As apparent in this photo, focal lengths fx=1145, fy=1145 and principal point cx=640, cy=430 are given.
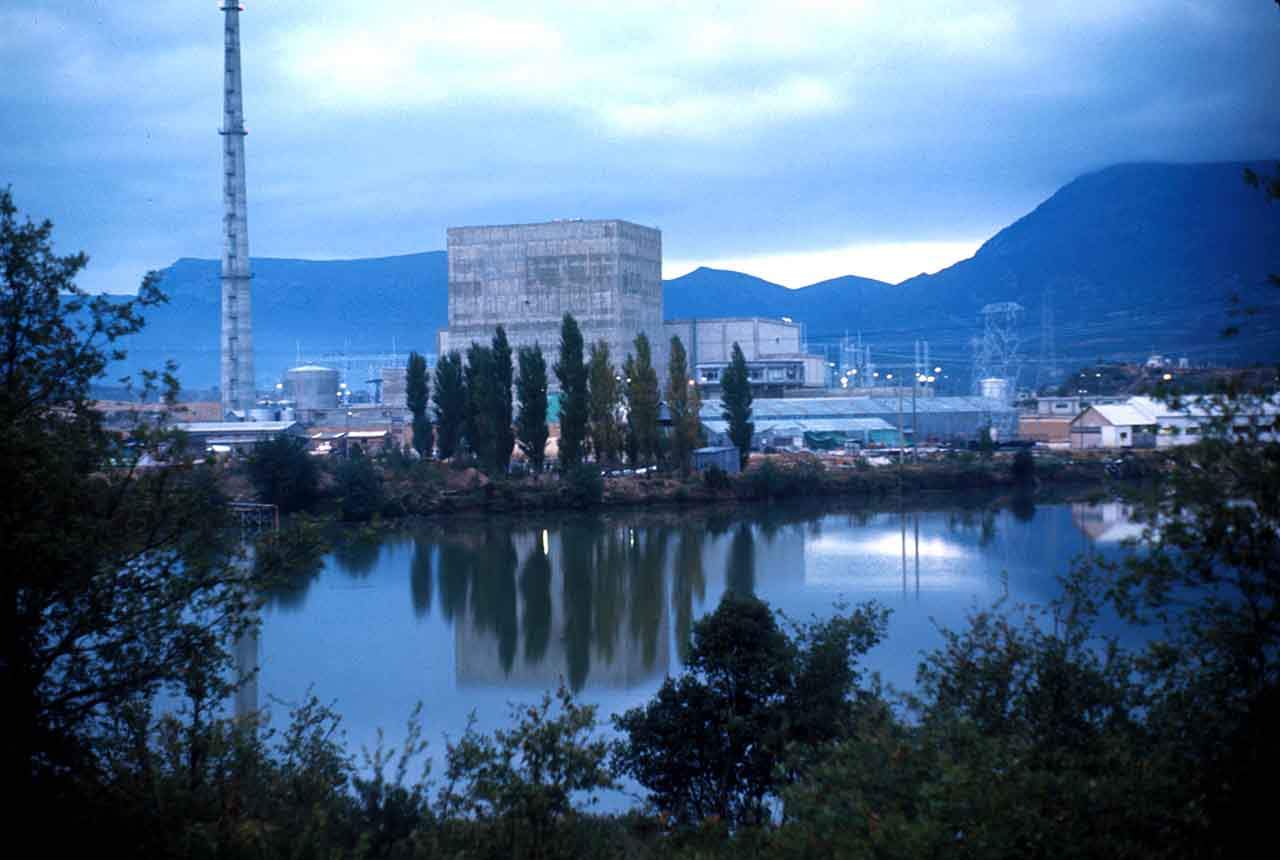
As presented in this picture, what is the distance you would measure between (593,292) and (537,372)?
1322 centimetres

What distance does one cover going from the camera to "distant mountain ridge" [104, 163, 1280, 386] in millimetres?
69625

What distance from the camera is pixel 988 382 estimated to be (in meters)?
46.8

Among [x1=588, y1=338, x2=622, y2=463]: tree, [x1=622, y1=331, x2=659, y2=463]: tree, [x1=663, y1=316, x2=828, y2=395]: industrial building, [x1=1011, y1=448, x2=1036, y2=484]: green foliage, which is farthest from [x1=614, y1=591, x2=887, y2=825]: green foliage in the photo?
[x1=663, y1=316, x2=828, y2=395]: industrial building

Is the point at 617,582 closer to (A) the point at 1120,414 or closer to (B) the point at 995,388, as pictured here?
(A) the point at 1120,414

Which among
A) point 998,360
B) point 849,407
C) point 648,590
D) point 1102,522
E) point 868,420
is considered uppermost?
point 998,360

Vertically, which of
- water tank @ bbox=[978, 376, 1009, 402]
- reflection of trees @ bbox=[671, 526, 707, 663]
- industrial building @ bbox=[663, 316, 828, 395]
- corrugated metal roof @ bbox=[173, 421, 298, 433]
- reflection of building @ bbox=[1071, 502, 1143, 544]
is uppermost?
industrial building @ bbox=[663, 316, 828, 395]

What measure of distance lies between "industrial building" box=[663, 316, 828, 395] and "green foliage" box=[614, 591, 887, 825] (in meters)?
32.3

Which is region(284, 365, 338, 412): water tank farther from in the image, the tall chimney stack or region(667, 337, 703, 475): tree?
region(667, 337, 703, 475): tree

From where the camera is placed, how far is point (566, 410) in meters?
23.2

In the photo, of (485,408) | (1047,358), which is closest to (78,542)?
(485,408)

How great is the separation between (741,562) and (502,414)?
909cm

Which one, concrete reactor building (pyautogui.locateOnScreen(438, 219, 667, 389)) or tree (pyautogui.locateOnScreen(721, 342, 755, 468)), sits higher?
concrete reactor building (pyautogui.locateOnScreen(438, 219, 667, 389))

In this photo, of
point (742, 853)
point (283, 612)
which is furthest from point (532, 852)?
point (283, 612)

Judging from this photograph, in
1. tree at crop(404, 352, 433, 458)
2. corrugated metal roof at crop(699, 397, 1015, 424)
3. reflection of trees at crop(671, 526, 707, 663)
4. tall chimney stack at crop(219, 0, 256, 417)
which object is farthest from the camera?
corrugated metal roof at crop(699, 397, 1015, 424)
